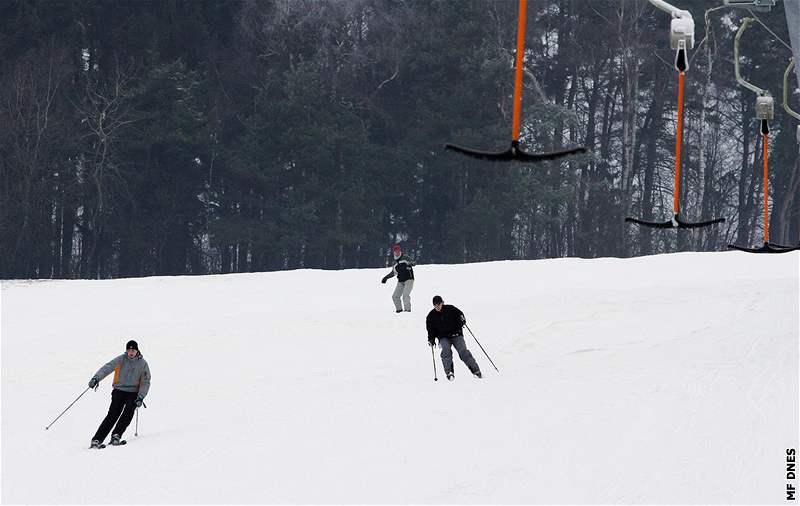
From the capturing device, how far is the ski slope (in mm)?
13070

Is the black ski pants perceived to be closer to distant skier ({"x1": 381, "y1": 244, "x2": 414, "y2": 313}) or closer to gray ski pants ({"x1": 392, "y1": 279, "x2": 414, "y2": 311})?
distant skier ({"x1": 381, "y1": 244, "x2": 414, "y2": 313})

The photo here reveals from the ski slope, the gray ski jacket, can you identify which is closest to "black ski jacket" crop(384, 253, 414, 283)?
the ski slope

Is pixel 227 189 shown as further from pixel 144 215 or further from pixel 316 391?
pixel 316 391

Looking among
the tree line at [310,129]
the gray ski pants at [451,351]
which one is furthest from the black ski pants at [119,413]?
the tree line at [310,129]

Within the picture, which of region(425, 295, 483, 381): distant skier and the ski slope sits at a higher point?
region(425, 295, 483, 381): distant skier

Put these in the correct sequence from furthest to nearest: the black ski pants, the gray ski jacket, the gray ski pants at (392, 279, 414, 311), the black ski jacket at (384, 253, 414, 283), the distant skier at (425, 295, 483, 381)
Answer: the gray ski pants at (392, 279, 414, 311) < the black ski jacket at (384, 253, 414, 283) < the distant skier at (425, 295, 483, 381) < the gray ski jacket < the black ski pants

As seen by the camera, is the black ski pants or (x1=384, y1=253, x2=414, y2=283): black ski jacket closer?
the black ski pants

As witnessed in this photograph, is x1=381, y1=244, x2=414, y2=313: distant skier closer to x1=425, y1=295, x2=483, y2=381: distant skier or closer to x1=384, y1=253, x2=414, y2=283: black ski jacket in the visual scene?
x1=384, y1=253, x2=414, y2=283: black ski jacket

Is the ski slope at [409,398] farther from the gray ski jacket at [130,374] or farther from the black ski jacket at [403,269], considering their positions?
the black ski jacket at [403,269]

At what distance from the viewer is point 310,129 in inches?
2159

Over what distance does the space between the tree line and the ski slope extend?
846 inches

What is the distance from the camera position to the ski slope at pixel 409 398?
13.1 m

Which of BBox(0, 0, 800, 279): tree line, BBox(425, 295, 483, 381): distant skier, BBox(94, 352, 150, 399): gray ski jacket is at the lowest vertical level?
BBox(94, 352, 150, 399): gray ski jacket

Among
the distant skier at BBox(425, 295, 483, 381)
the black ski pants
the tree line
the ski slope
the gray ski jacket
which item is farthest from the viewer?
the tree line
